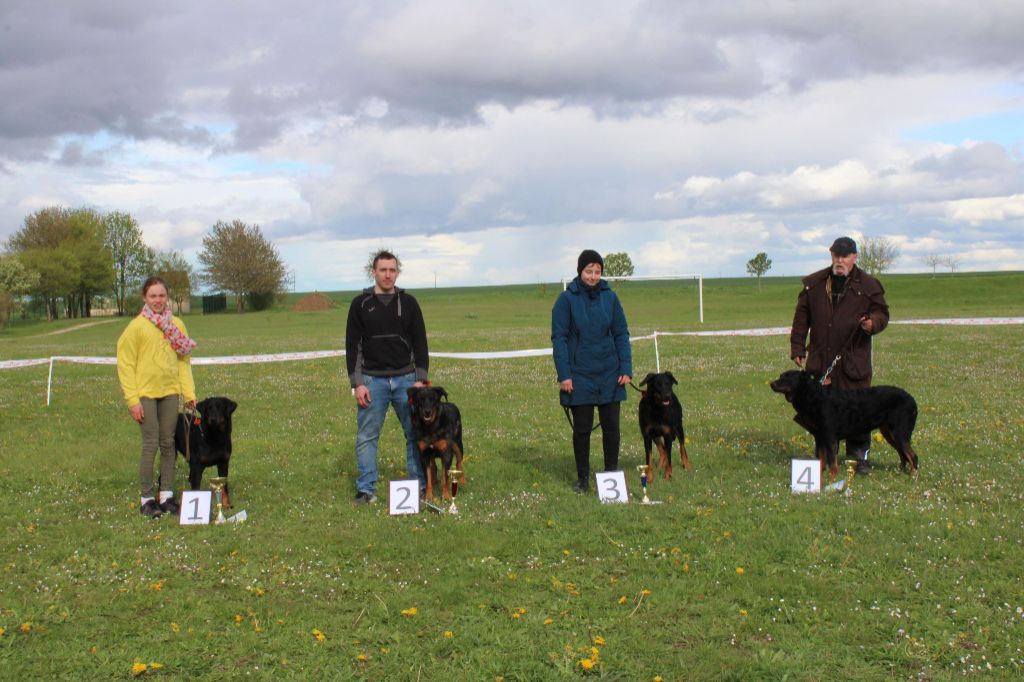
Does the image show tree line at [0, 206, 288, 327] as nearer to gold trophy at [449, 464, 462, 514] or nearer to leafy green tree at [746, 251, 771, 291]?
leafy green tree at [746, 251, 771, 291]

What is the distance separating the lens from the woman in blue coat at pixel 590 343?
811 cm

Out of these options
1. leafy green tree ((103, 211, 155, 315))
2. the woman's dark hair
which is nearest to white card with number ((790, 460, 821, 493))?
the woman's dark hair

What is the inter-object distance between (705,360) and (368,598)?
1542 cm

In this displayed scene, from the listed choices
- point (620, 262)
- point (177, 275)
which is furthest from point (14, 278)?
point (620, 262)

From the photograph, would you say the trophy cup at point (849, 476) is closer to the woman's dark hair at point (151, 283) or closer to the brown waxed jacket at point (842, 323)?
the brown waxed jacket at point (842, 323)

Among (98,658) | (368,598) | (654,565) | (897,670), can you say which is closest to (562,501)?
(654,565)

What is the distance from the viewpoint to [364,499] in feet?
27.4

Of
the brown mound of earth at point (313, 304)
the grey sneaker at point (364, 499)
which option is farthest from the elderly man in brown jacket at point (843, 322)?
the brown mound of earth at point (313, 304)

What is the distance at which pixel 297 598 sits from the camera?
582 cm

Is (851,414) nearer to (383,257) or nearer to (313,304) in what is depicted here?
(383,257)

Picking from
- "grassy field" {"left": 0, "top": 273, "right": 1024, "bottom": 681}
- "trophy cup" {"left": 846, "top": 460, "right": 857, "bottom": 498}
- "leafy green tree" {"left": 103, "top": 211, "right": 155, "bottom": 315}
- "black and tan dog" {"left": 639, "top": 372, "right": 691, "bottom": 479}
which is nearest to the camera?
"grassy field" {"left": 0, "top": 273, "right": 1024, "bottom": 681}

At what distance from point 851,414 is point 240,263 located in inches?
3248

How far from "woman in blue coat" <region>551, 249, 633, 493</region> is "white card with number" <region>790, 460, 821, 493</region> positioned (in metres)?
1.85

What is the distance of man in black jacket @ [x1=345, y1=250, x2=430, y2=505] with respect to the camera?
7965 mm
